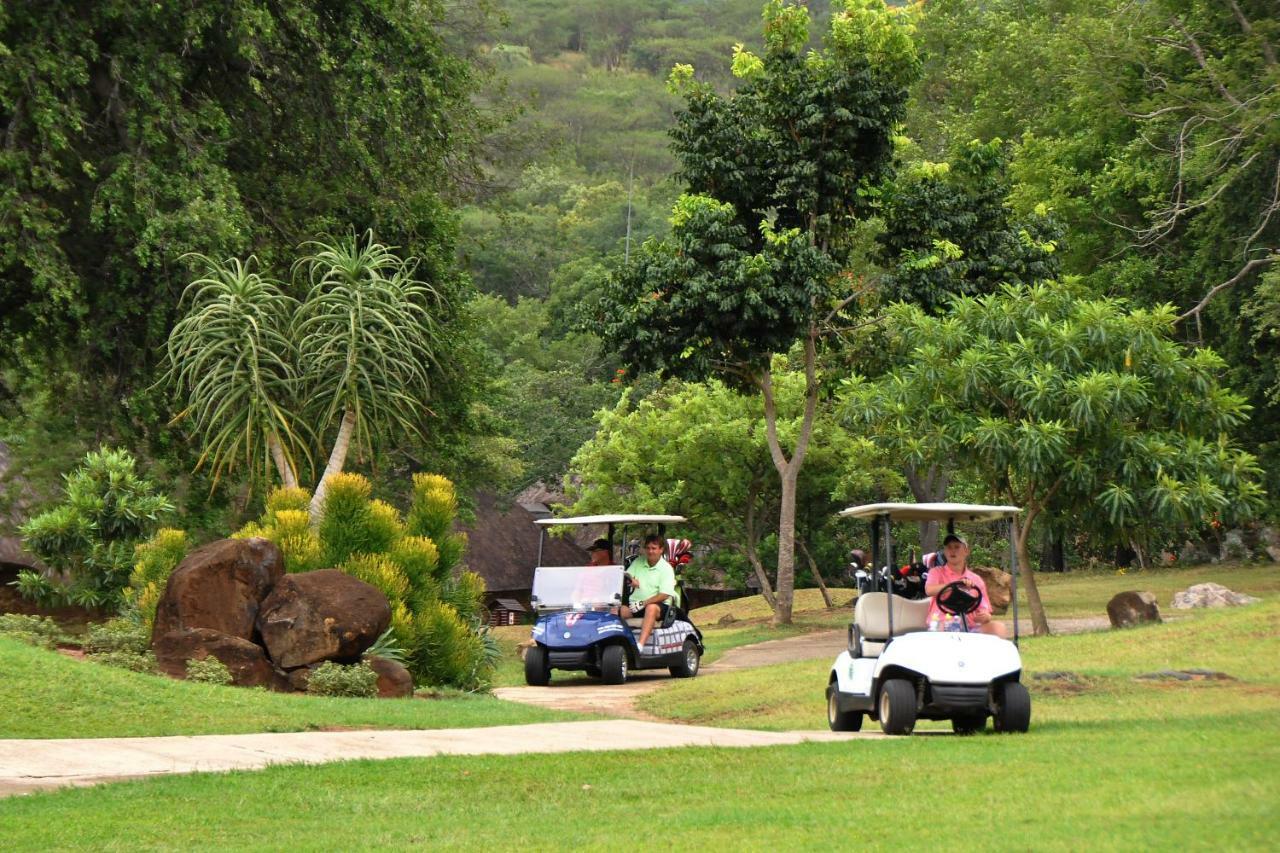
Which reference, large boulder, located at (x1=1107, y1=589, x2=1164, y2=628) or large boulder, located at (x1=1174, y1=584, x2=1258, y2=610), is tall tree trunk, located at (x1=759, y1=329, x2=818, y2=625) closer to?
large boulder, located at (x1=1174, y1=584, x2=1258, y2=610)

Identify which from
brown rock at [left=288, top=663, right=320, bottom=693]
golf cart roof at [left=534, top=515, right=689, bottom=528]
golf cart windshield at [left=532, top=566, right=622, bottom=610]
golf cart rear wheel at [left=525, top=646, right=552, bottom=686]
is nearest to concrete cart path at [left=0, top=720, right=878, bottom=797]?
brown rock at [left=288, top=663, right=320, bottom=693]

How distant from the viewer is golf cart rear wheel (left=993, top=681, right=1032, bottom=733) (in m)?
12.9

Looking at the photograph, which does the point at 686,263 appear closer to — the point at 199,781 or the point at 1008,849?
the point at 199,781

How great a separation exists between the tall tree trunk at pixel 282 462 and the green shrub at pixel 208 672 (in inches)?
142

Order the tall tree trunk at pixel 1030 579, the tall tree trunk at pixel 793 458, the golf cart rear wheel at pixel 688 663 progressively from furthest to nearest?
the tall tree trunk at pixel 793 458, the tall tree trunk at pixel 1030 579, the golf cart rear wheel at pixel 688 663

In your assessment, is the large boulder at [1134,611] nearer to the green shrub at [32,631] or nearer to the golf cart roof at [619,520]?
the golf cart roof at [619,520]

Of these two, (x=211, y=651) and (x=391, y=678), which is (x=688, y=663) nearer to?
(x=391, y=678)

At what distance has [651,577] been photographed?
21.8m

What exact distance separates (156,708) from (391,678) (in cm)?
367

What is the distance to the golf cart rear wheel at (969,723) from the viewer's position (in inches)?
523

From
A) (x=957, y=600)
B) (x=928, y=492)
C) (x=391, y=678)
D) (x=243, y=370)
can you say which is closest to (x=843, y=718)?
(x=957, y=600)

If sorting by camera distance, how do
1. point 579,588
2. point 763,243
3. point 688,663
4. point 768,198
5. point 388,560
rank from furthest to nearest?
point 768,198, point 763,243, point 688,663, point 579,588, point 388,560

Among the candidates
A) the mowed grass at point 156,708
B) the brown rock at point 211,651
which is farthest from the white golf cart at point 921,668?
the brown rock at point 211,651

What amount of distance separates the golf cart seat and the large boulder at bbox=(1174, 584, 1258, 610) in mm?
16580
